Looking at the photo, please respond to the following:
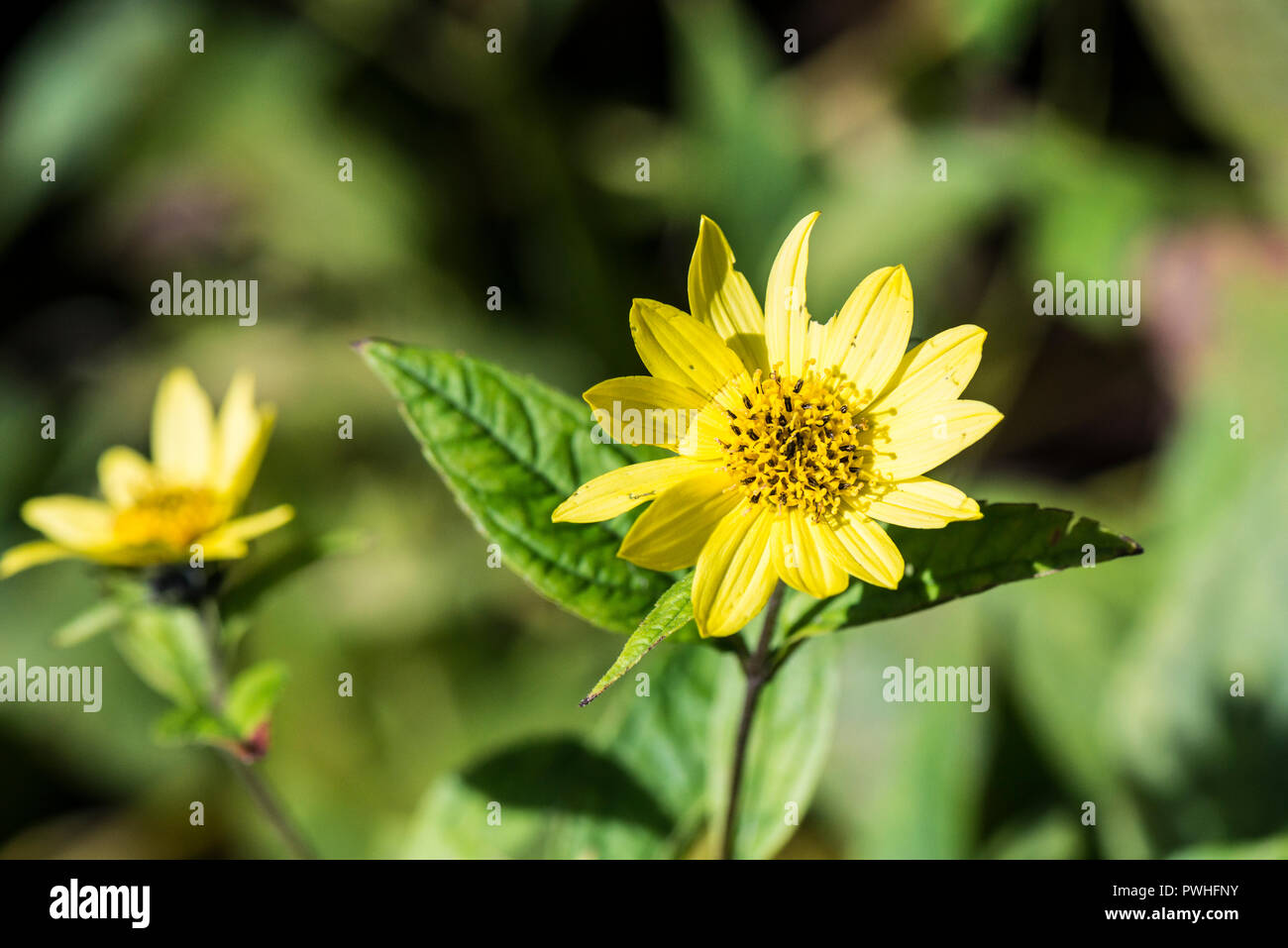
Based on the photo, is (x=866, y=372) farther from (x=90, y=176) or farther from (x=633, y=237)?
(x=90, y=176)

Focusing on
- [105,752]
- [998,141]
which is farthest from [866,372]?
[105,752]

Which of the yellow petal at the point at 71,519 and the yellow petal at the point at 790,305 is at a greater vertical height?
the yellow petal at the point at 790,305

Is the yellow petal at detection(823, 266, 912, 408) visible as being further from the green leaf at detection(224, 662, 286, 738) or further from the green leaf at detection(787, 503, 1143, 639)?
the green leaf at detection(224, 662, 286, 738)

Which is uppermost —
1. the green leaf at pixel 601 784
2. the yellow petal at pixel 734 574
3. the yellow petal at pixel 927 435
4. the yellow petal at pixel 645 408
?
the yellow petal at pixel 645 408

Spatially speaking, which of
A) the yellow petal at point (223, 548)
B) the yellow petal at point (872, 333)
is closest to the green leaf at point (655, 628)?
the yellow petal at point (872, 333)

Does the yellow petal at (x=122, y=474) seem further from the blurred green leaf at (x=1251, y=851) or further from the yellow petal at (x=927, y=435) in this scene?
the blurred green leaf at (x=1251, y=851)

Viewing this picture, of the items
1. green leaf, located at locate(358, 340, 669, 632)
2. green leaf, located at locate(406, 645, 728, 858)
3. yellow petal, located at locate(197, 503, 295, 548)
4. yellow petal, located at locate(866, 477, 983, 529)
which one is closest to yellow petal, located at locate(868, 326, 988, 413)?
yellow petal, located at locate(866, 477, 983, 529)
